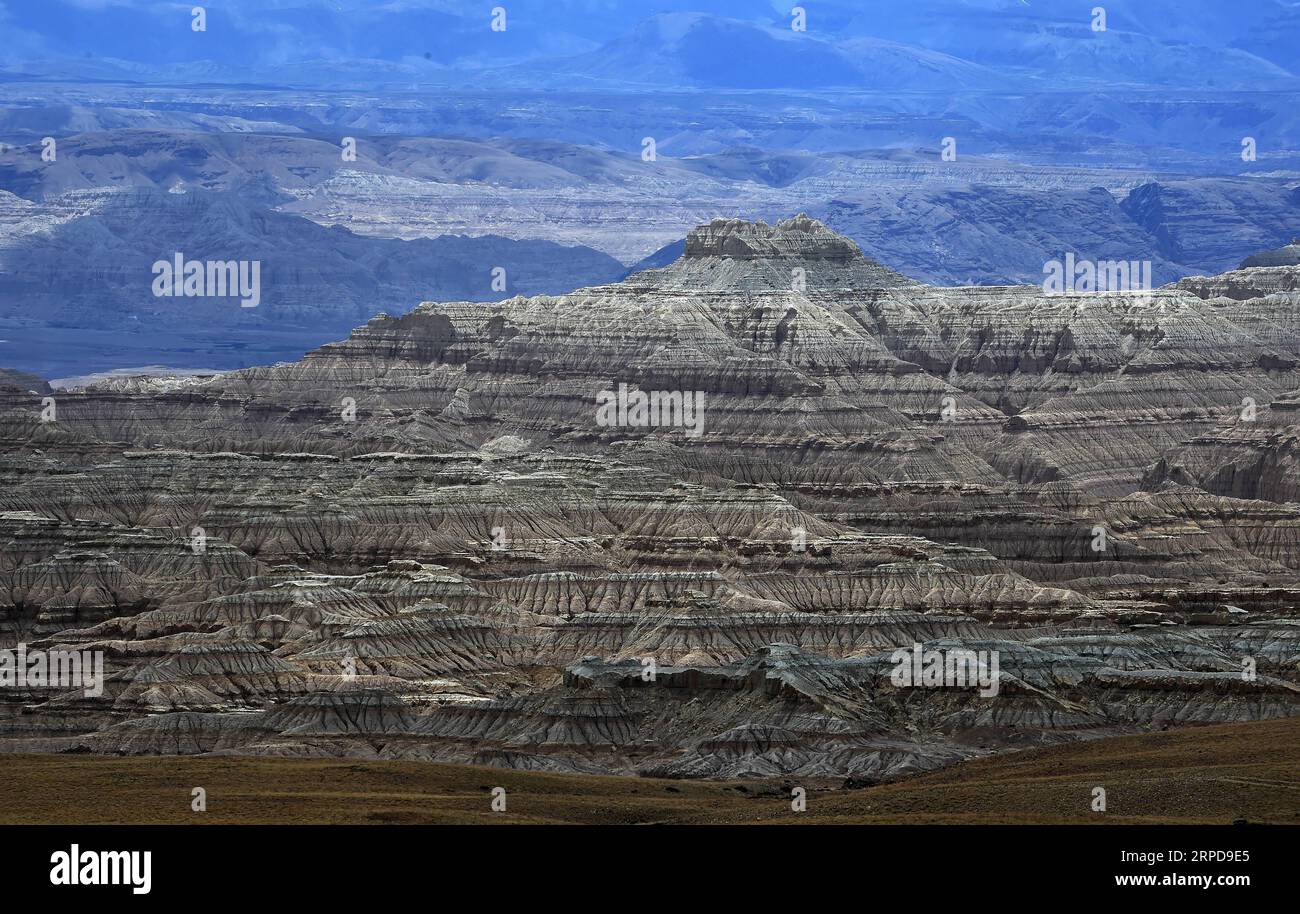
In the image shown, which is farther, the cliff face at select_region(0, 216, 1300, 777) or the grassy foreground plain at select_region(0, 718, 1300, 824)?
the cliff face at select_region(0, 216, 1300, 777)

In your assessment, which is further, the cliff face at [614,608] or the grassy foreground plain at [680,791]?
the cliff face at [614,608]

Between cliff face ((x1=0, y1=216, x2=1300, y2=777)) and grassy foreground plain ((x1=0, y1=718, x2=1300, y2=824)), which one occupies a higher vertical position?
cliff face ((x1=0, y1=216, x2=1300, y2=777))

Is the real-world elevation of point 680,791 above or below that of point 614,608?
below

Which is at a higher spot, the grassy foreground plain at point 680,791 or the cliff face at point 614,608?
the cliff face at point 614,608

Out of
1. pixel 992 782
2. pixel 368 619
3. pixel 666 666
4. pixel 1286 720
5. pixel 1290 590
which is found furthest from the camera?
pixel 1290 590

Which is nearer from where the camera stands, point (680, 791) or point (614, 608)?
point (680, 791)
